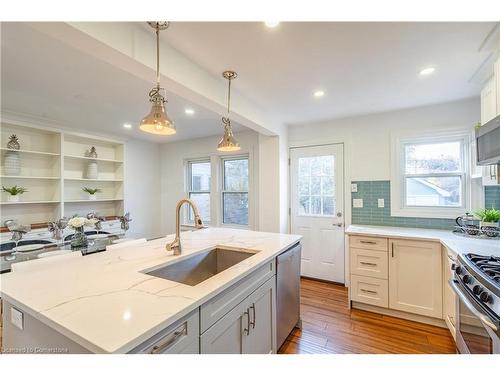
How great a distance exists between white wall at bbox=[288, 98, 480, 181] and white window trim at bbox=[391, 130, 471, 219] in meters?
0.08

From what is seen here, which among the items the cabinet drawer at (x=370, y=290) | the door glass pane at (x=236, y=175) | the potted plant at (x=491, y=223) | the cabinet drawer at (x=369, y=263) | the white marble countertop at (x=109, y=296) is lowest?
the cabinet drawer at (x=370, y=290)

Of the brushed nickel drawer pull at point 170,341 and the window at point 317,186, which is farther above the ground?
the window at point 317,186

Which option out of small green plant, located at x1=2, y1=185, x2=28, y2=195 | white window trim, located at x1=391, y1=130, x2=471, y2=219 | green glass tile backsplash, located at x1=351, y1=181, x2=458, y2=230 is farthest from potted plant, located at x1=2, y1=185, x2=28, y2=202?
white window trim, located at x1=391, y1=130, x2=471, y2=219

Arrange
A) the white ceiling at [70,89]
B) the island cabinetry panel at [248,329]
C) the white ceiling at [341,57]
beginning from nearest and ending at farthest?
the island cabinetry panel at [248,329]
the white ceiling at [341,57]
the white ceiling at [70,89]

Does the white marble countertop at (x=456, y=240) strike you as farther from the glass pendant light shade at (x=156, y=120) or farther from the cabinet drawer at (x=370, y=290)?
the glass pendant light shade at (x=156, y=120)

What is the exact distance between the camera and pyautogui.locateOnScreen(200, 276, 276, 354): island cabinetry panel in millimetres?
1102

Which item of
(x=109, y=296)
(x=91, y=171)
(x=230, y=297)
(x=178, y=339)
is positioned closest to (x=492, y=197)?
(x=230, y=297)

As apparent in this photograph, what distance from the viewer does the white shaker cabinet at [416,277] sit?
222 centimetres

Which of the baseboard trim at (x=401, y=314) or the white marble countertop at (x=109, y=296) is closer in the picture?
the white marble countertop at (x=109, y=296)

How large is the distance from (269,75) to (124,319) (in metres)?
2.03

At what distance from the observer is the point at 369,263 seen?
2541 millimetres

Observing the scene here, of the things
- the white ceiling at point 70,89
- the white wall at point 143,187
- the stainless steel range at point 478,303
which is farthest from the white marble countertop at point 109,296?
the white wall at point 143,187

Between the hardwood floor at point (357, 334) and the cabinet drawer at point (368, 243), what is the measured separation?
0.73 metres

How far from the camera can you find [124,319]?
2.60 ft
